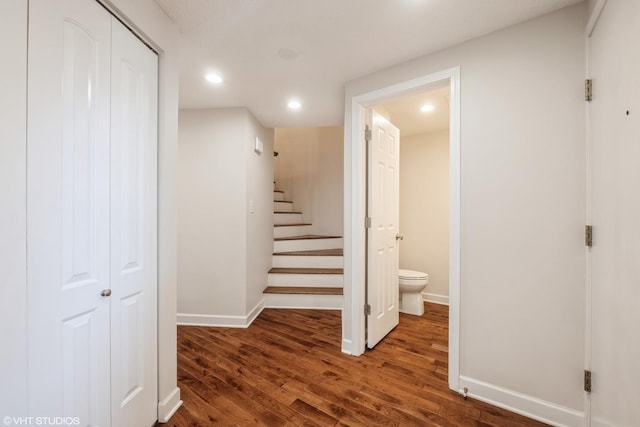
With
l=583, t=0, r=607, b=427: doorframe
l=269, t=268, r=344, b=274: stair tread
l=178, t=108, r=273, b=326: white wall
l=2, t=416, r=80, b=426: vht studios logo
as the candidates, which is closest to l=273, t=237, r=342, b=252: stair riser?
l=269, t=268, r=344, b=274: stair tread

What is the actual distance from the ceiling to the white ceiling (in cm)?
66

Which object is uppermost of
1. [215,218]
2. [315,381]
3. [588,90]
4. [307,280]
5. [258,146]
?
[258,146]

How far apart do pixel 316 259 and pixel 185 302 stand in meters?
1.66

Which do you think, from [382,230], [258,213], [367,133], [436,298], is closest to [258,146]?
[258,213]

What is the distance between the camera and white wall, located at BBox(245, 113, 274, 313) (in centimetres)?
300

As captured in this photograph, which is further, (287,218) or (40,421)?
(287,218)

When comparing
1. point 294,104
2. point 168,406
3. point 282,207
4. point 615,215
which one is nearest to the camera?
point 615,215

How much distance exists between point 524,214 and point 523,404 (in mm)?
1099

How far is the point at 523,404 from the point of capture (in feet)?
5.17

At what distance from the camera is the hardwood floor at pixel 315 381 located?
1562 millimetres

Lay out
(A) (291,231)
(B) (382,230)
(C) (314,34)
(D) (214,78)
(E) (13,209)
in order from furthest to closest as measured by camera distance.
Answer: (A) (291,231) < (B) (382,230) < (D) (214,78) < (C) (314,34) < (E) (13,209)

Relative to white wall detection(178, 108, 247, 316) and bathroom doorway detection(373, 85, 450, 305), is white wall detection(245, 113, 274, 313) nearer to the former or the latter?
white wall detection(178, 108, 247, 316)

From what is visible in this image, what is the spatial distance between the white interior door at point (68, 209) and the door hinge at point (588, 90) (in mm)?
2318

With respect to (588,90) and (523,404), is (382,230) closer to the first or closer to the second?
(523,404)
